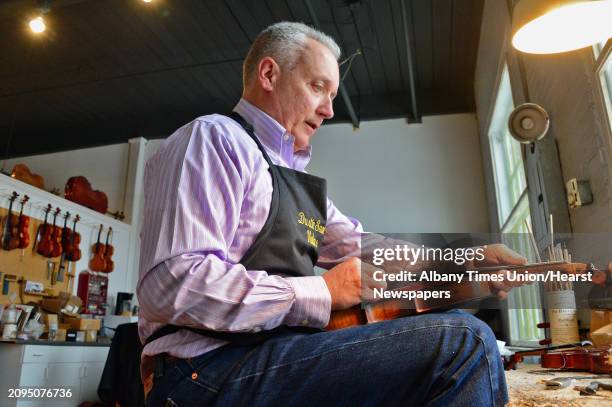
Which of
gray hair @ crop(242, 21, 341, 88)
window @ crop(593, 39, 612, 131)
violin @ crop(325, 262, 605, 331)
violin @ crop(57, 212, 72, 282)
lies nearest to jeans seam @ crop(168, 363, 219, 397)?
violin @ crop(325, 262, 605, 331)

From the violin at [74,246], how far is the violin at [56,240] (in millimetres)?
134

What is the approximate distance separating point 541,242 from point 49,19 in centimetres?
543

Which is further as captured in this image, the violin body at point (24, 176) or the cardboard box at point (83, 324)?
the violin body at point (24, 176)

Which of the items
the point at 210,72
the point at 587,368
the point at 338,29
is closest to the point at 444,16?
the point at 338,29

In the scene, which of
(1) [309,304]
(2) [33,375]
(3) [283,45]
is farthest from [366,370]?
(2) [33,375]

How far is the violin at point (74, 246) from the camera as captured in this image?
5.82 meters

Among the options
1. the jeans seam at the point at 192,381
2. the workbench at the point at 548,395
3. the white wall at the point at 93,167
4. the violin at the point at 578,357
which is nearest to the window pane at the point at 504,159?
the violin at the point at 578,357

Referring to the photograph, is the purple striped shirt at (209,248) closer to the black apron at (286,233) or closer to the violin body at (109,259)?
the black apron at (286,233)

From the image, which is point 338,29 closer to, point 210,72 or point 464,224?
point 210,72

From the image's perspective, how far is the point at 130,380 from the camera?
333cm

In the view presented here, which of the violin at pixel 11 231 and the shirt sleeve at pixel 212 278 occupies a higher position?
the violin at pixel 11 231

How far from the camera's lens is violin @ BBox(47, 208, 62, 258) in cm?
558

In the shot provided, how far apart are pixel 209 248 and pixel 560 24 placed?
1710mm

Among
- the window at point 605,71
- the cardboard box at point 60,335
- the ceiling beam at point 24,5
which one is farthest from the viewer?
the cardboard box at point 60,335
